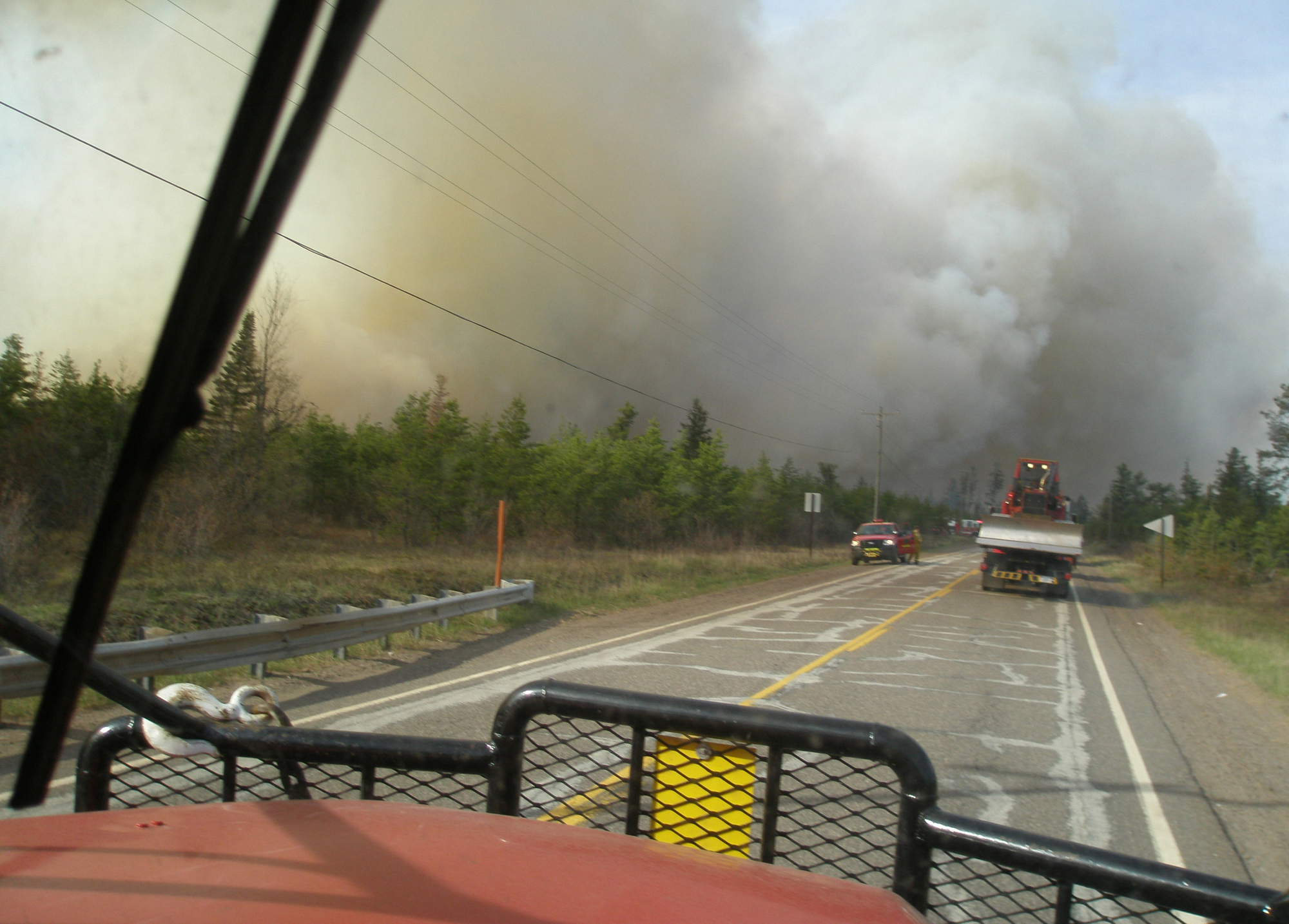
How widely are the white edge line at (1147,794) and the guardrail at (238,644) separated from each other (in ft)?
20.8

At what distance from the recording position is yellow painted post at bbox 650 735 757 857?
79.2 inches

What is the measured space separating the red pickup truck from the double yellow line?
1602cm

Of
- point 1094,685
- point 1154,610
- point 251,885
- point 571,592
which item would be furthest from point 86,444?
point 1154,610

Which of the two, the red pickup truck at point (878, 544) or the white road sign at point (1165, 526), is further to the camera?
the red pickup truck at point (878, 544)

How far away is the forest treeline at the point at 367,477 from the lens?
8.95m

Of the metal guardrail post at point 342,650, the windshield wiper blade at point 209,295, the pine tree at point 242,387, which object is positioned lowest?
the metal guardrail post at point 342,650

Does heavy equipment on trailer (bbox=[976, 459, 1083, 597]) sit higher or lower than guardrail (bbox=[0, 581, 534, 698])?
higher

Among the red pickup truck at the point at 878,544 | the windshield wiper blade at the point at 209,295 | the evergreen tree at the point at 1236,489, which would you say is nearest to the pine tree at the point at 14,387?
the windshield wiper blade at the point at 209,295

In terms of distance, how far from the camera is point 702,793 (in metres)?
2.07

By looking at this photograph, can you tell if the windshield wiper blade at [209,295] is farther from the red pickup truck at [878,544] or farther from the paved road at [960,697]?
the red pickup truck at [878,544]

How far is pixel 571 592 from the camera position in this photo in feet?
66.9

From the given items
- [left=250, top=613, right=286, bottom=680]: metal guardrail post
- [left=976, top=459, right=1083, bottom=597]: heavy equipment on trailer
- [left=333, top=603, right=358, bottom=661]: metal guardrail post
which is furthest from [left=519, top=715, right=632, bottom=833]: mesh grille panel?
[left=976, top=459, right=1083, bottom=597]: heavy equipment on trailer

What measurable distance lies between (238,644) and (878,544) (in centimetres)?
3468

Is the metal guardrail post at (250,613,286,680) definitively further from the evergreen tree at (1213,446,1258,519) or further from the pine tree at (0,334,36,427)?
the evergreen tree at (1213,446,1258,519)
